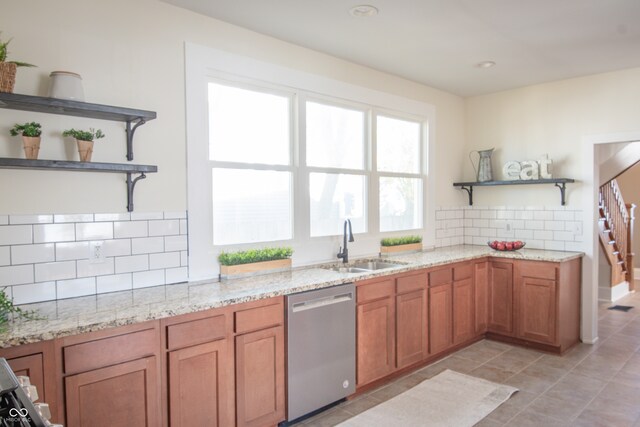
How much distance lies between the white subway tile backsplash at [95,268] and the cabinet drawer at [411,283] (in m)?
1.96

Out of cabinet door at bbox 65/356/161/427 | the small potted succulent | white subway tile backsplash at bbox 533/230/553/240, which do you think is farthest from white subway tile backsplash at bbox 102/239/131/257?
white subway tile backsplash at bbox 533/230/553/240

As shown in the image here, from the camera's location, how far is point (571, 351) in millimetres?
3850

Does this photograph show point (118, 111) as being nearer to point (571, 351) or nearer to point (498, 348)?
point (498, 348)

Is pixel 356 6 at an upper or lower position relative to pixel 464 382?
upper

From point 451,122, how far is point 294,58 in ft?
7.45

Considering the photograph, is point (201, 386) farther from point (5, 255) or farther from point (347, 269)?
point (347, 269)

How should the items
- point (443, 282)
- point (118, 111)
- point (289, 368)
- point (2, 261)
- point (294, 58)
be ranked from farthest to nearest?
point (443, 282)
point (294, 58)
point (289, 368)
point (118, 111)
point (2, 261)

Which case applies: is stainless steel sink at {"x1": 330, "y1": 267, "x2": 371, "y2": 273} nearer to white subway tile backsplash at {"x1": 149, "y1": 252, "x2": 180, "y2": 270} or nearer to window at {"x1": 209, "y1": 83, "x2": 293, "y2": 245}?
window at {"x1": 209, "y1": 83, "x2": 293, "y2": 245}

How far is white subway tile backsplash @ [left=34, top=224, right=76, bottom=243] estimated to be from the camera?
2125 mm

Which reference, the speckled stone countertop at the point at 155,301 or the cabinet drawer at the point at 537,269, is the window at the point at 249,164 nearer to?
the speckled stone countertop at the point at 155,301

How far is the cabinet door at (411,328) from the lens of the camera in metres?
3.26

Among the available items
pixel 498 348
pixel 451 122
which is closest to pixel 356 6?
pixel 451 122

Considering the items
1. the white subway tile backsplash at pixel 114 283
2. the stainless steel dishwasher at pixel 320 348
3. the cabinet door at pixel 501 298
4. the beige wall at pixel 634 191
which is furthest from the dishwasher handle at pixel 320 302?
the beige wall at pixel 634 191

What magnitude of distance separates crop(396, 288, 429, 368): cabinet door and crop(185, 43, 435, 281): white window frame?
627 millimetres
